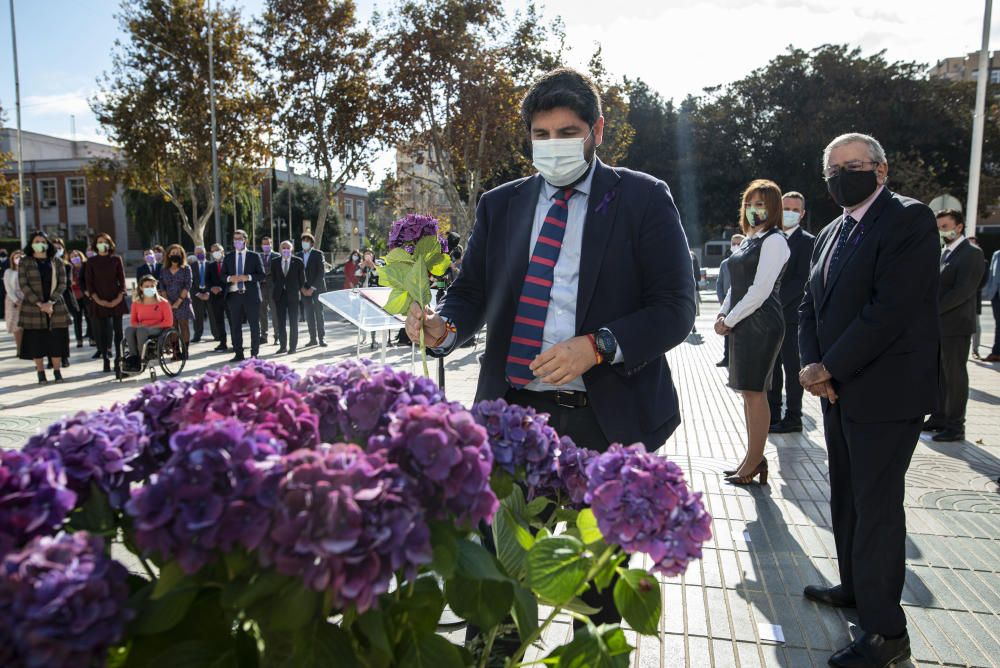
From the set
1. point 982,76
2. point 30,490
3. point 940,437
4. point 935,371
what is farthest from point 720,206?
point 30,490

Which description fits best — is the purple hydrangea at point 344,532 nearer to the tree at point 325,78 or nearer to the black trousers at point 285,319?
the black trousers at point 285,319

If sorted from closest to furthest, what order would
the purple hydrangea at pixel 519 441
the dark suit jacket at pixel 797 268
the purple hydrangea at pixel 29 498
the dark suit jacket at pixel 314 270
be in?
1. the purple hydrangea at pixel 29 498
2. the purple hydrangea at pixel 519 441
3. the dark suit jacket at pixel 797 268
4. the dark suit jacket at pixel 314 270

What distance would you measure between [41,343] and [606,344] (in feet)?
35.9

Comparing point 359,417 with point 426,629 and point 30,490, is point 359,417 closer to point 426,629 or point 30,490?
point 426,629

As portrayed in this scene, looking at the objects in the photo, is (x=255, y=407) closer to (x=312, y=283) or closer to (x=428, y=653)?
(x=428, y=653)

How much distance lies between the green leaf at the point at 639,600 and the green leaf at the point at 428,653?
271mm

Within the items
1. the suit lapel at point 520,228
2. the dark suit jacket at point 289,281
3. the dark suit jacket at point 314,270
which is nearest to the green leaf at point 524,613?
the suit lapel at point 520,228

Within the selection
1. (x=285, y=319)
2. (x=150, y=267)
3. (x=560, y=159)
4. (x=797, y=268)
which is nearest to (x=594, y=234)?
(x=560, y=159)

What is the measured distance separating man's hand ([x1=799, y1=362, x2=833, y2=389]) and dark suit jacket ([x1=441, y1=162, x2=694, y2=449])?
1035mm

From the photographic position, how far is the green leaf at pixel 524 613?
1.16 meters

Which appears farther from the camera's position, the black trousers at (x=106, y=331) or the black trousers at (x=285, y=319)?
the black trousers at (x=285, y=319)

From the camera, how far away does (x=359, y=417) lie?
1181 mm

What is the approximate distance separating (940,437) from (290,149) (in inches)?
900

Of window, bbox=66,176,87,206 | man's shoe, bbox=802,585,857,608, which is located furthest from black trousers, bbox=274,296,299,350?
window, bbox=66,176,87,206
